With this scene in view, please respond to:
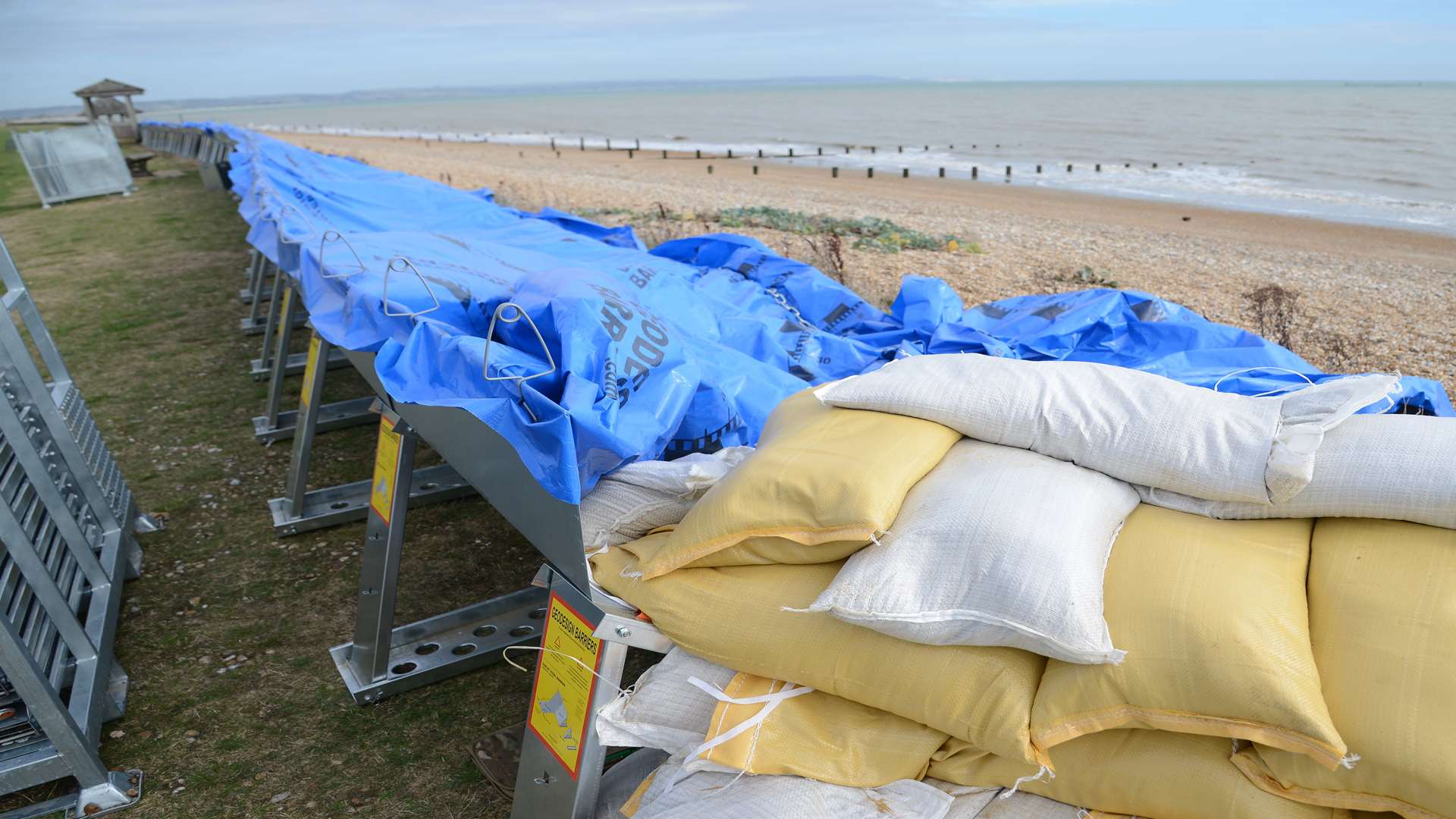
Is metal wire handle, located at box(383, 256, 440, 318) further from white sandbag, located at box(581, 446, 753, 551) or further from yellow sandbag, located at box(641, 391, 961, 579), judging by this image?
yellow sandbag, located at box(641, 391, 961, 579)

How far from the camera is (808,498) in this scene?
5.31 ft

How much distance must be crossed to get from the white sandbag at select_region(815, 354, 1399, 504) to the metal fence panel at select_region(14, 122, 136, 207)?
1730 centimetres

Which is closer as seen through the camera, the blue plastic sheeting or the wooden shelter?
the blue plastic sheeting

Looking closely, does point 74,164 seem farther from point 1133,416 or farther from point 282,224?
point 1133,416

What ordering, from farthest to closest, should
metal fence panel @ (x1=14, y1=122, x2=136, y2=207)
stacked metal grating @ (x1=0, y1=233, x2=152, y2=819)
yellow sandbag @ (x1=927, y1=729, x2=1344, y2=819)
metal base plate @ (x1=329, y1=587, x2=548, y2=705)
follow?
metal fence panel @ (x1=14, y1=122, x2=136, y2=207) < metal base plate @ (x1=329, y1=587, x2=548, y2=705) < stacked metal grating @ (x1=0, y1=233, x2=152, y2=819) < yellow sandbag @ (x1=927, y1=729, x2=1344, y2=819)

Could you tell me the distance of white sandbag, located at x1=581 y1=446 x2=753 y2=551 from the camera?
1865mm

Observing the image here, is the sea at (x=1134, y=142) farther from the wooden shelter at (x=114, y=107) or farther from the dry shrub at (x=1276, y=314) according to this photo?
the wooden shelter at (x=114, y=107)

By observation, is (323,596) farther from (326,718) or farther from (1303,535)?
(1303,535)

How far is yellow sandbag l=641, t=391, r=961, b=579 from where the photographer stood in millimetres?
1604

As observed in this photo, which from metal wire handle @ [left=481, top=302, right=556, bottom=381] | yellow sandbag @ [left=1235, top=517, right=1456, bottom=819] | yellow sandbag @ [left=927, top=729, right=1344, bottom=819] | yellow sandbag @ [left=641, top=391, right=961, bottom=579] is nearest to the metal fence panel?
metal wire handle @ [left=481, top=302, right=556, bottom=381]

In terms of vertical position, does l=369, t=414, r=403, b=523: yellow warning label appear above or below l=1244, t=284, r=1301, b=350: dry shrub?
below

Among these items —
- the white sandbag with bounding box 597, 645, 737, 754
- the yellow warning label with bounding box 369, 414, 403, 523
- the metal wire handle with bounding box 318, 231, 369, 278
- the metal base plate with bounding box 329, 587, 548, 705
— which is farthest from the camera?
the metal wire handle with bounding box 318, 231, 369, 278

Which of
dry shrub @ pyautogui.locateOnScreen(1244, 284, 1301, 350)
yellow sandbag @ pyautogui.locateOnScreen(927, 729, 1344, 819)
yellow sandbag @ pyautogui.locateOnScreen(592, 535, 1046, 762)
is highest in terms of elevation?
dry shrub @ pyautogui.locateOnScreen(1244, 284, 1301, 350)

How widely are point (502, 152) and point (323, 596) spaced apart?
3260 cm
